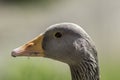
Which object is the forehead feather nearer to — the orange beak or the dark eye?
the dark eye

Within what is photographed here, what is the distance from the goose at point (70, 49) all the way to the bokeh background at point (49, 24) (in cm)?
342

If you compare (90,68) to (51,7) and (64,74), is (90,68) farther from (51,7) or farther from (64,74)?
(51,7)

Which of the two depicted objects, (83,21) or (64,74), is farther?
(83,21)

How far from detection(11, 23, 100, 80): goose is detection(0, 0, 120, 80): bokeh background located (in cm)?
342

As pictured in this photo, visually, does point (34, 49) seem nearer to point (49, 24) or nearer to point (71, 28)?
point (71, 28)

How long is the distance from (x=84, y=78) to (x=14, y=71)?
4207mm

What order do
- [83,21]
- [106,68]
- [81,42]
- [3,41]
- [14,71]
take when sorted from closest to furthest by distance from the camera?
1. [81,42]
2. [14,71]
3. [106,68]
4. [3,41]
5. [83,21]

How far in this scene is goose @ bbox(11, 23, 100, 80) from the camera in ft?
21.5

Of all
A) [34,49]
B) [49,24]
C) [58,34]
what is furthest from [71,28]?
[49,24]

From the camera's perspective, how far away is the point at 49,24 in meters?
15.7

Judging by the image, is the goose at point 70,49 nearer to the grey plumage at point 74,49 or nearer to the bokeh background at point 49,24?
the grey plumage at point 74,49

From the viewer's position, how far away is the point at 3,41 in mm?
14625

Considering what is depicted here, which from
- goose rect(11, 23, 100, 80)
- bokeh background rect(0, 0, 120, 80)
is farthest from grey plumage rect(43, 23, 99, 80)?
bokeh background rect(0, 0, 120, 80)

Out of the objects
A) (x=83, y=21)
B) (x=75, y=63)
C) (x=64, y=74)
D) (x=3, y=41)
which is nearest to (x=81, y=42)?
(x=75, y=63)
